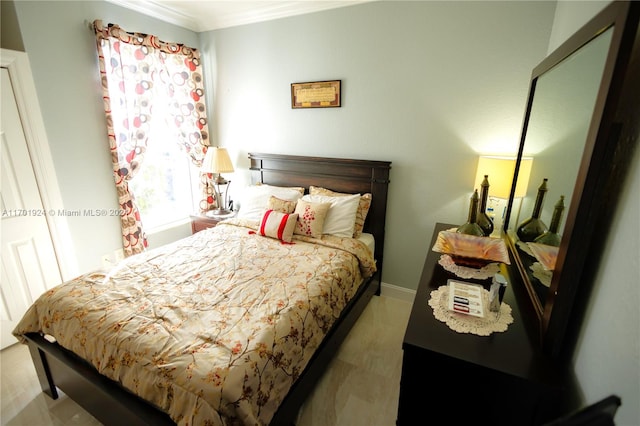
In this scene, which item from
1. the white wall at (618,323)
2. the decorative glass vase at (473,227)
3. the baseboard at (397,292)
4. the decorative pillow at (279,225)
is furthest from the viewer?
the baseboard at (397,292)

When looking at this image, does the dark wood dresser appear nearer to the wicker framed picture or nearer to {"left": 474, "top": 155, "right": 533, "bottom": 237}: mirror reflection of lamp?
{"left": 474, "top": 155, "right": 533, "bottom": 237}: mirror reflection of lamp

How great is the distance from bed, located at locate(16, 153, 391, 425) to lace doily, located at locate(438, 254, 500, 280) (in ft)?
2.26

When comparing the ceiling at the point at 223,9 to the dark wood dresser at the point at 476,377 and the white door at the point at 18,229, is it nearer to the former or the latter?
the white door at the point at 18,229

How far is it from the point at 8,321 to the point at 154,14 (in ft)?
9.51

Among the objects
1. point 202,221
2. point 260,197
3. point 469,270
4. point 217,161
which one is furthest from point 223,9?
point 469,270

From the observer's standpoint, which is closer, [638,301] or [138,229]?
[638,301]

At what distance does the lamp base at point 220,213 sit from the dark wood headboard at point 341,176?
0.61 metres

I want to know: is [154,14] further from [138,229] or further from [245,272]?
[245,272]

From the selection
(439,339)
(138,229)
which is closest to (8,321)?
(138,229)

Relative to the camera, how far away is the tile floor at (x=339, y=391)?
5.37 ft

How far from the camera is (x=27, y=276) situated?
7.39ft

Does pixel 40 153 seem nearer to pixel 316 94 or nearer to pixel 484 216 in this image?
pixel 316 94

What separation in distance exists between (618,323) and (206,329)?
57.7 inches

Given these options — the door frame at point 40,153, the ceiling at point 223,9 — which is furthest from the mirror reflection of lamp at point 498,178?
the door frame at point 40,153
